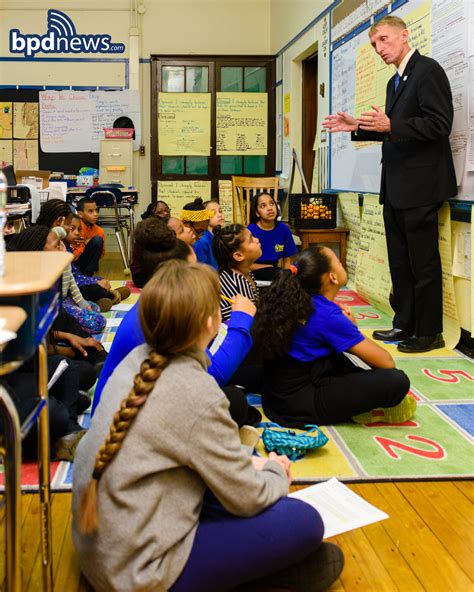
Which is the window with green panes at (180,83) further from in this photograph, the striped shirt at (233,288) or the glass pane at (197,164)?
the striped shirt at (233,288)

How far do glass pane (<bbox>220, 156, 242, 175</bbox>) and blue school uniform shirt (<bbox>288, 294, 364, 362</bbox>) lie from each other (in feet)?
19.9

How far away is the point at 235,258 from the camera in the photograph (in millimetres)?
3016

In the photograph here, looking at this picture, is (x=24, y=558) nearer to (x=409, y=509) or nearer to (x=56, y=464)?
(x=56, y=464)

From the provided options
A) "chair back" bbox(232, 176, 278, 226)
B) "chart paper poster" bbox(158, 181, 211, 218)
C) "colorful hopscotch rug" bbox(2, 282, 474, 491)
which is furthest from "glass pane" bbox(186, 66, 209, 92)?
"colorful hopscotch rug" bbox(2, 282, 474, 491)

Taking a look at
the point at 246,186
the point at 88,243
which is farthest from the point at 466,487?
the point at 246,186

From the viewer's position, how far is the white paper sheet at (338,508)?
1609 millimetres

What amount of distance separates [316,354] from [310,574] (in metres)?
1.04

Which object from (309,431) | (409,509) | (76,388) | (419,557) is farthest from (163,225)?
(419,557)

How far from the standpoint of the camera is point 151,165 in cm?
832

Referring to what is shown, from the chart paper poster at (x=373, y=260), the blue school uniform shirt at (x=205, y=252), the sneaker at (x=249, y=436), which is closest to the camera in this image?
the sneaker at (x=249, y=436)

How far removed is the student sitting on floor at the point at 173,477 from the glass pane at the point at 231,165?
23.2 ft

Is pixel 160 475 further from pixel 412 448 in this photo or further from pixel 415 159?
pixel 415 159

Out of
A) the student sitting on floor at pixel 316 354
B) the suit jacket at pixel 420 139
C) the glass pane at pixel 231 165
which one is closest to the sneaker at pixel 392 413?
the student sitting on floor at pixel 316 354

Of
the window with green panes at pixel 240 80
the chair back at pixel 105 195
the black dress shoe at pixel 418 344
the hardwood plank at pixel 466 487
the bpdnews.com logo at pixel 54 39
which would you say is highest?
the bpdnews.com logo at pixel 54 39
